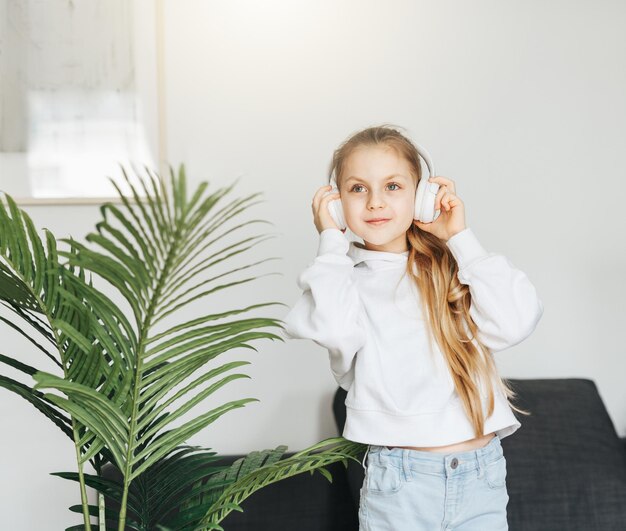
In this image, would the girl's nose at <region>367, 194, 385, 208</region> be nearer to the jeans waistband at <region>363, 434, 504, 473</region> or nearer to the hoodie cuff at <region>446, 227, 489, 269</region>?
the hoodie cuff at <region>446, 227, 489, 269</region>

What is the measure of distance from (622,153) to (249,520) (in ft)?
4.65

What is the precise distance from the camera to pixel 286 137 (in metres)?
1.97

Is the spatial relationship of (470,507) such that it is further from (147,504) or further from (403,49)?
(403,49)

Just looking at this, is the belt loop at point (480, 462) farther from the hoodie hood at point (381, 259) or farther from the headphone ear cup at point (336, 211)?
the headphone ear cup at point (336, 211)

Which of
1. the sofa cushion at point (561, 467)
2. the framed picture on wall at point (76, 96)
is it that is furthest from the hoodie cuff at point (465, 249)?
the framed picture on wall at point (76, 96)

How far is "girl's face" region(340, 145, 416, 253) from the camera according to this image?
1275 millimetres

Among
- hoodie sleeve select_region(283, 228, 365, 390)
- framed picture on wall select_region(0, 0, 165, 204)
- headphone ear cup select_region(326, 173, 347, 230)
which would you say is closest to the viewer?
hoodie sleeve select_region(283, 228, 365, 390)

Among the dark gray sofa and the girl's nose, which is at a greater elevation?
the girl's nose

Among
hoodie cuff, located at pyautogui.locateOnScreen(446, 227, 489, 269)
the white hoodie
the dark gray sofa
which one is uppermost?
hoodie cuff, located at pyautogui.locateOnScreen(446, 227, 489, 269)

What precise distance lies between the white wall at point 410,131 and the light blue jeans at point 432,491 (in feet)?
2.55

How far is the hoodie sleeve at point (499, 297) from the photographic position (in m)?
1.21

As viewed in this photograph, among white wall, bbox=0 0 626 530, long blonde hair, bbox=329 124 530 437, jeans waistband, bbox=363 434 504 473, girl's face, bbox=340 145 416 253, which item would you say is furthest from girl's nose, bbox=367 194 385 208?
white wall, bbox=0 0 626 530

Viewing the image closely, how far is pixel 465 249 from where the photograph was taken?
1254 mm

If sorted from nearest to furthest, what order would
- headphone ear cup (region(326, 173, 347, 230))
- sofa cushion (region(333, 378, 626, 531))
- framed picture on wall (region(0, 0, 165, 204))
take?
1. headphone ear cup (region(326, 173, 347, 230))
2. sofa cushion (region(333, 378, 626, 531))
3. framed picture on wall (region(0, 0, 165, 204))
